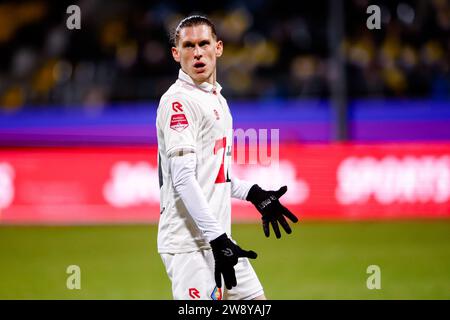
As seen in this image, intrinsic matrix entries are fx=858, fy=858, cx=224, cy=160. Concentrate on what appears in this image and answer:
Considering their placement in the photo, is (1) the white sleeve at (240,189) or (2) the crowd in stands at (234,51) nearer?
(1) the white sleeve at (240,189)

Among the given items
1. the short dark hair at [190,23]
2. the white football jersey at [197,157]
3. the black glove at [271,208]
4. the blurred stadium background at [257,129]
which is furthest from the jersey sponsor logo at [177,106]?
the blurred stadium background at [257,129]

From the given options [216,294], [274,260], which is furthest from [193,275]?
[274,260]

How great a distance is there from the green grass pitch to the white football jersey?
418 centimetres

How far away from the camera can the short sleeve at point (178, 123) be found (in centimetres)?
486

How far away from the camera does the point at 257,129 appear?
1794 cm

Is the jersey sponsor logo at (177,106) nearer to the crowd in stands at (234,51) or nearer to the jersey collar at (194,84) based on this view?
the jersey collar at (194,84)

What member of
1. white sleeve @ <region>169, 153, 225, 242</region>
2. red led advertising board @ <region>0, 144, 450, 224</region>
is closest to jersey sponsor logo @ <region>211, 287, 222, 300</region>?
white sleeve @ <region>169, 153, 225, 242</region>

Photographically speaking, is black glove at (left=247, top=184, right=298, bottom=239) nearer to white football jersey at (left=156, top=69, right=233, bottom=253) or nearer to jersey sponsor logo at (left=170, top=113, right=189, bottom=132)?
white football jersey at (left=156, top=69, right=233, bottom=253)

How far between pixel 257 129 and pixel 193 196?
1317 cm

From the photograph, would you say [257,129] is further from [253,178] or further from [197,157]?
[197,157]

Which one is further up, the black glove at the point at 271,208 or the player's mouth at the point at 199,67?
the player's mouth at the point at 199,67

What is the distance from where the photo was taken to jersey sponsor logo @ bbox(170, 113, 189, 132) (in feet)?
16.0

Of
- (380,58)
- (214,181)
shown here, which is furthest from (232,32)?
(214,181)

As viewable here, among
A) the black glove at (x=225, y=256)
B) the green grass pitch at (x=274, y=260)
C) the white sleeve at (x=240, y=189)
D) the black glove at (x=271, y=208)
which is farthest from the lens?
the green grass pitch at (x=274, y=260)
